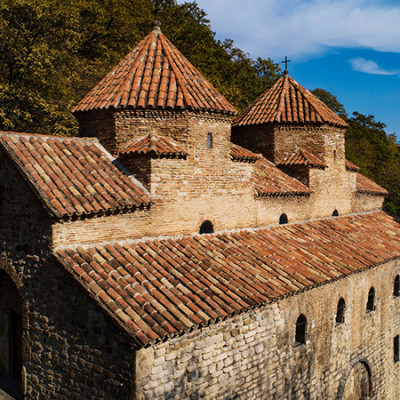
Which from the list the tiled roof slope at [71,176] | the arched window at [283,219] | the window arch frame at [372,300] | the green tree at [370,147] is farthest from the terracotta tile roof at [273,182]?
the green tree at [370,147]

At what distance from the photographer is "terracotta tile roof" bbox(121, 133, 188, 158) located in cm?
859

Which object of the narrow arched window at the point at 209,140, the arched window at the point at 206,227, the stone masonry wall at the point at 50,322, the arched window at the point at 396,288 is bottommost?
the arched window at the point at 396,288

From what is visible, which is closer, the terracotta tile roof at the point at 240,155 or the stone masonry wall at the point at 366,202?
the terracotta tile roof at the point at 240,155

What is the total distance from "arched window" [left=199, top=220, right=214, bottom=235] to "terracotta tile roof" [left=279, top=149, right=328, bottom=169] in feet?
17.1

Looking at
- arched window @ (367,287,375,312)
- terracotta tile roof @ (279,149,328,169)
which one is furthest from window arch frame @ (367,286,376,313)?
terracotta tile roof @ (279,149,328,169)

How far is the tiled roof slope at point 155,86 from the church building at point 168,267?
0.15 feet

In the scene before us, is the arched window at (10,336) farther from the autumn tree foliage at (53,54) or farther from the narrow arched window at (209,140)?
the autumn tree foliage at (53,54)

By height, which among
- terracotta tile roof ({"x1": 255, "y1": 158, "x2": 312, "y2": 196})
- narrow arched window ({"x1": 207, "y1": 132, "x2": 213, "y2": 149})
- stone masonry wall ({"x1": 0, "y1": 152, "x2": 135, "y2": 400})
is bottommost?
stone masonry wall ({"x1": 0, "y1": 152, "x2": 135, "y2": 400})

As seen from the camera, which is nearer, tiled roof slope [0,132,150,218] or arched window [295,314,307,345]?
tiled roof slope [0,132,150,218]

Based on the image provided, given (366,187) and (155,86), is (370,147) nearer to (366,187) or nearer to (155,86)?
(366,187)

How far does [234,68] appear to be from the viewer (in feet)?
107

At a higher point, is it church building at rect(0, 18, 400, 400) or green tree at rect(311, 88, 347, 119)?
green tree at rect(311, 88, 347, 119)

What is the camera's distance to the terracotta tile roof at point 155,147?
8.59 metres

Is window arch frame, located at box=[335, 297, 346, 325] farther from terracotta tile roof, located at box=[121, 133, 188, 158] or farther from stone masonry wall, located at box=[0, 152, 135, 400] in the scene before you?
stone masonry wall, located at box=[0, 152, 135, 400]
